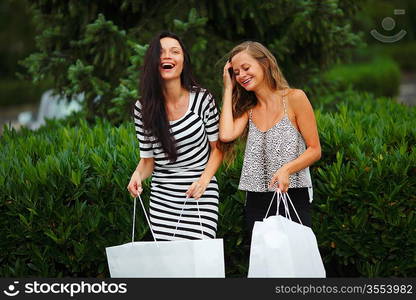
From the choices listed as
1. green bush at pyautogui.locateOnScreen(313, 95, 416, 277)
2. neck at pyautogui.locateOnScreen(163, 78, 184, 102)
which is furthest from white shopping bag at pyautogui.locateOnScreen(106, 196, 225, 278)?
green bush at pyautogui.locateOnScreen(313, 95, 416, 277)

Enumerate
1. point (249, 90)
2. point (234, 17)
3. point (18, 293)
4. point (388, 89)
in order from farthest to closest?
point (388, 89), point (234, 17), point (18, 293), point (249, 90)

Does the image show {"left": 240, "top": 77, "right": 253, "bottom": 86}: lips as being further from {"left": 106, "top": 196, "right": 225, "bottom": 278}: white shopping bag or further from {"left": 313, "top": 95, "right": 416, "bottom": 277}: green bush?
{"left": 313, "top": 95, "right": 416, "bottom": 277}: green bush

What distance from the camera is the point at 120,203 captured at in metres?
4.81

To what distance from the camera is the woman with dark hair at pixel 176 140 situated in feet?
12.8

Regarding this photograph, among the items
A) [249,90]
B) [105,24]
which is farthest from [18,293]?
[105,24]

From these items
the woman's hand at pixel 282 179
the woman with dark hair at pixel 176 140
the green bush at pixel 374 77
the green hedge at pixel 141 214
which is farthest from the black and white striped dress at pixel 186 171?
the green bush at pixel 374 77

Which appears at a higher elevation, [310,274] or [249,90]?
[249,90]

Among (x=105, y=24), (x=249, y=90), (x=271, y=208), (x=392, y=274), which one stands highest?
(x=105, y=24)

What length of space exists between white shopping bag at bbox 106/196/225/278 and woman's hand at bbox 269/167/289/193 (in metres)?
0.43

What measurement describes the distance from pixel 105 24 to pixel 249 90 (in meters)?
3.33

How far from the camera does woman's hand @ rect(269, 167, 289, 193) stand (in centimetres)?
380

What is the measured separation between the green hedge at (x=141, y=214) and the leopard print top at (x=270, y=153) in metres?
0.74

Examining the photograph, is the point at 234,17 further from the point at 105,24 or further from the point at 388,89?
the point at 388,89

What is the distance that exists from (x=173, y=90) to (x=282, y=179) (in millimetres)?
776
